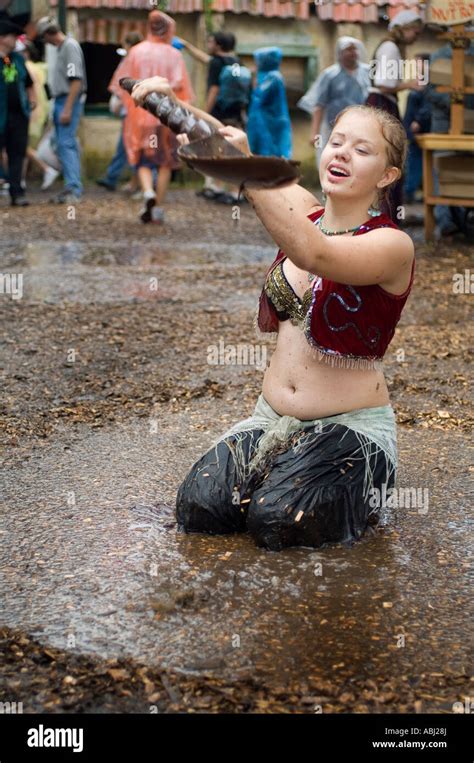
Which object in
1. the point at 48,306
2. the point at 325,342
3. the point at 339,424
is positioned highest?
the point at 325,342

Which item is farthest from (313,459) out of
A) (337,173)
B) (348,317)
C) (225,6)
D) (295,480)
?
(225,6)

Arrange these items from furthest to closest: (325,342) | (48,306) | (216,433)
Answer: (48,306) → (216,433) → (325,342)

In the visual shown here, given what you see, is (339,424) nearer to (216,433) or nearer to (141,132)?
(216,433)

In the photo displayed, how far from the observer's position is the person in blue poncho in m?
13.4

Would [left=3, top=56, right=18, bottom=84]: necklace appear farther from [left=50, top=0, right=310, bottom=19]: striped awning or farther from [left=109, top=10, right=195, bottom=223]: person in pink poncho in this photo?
[left=50, top=0, right=310, bottom=19]: striped awning

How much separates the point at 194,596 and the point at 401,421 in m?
2.02

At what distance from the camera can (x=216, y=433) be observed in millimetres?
4648

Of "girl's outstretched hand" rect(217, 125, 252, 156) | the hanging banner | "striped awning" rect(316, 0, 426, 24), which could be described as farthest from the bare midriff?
"striped awning" rect(316, 0, 426, 24)

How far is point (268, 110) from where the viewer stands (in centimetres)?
1360

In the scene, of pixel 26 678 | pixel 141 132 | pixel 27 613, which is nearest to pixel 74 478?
pixel 27 613

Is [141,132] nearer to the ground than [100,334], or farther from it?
farther from it

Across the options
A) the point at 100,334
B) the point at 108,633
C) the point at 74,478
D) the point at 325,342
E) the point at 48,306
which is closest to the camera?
the point at 108,633

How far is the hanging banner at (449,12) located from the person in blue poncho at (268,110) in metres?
3.57

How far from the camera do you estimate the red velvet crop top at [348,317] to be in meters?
3.35
